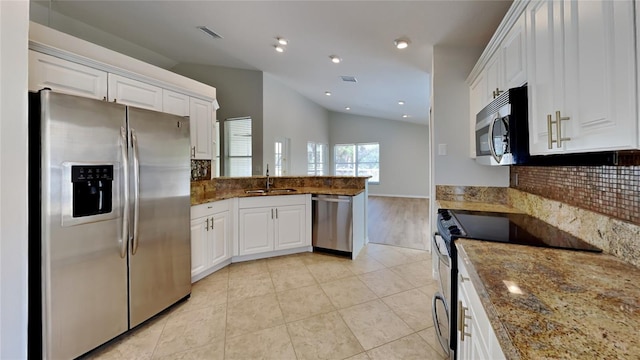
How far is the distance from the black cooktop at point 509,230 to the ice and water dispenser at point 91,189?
211 cm

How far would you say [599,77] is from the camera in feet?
2.71

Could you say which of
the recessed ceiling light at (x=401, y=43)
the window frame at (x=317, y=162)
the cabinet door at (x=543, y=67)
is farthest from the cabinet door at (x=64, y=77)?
the window frame at (x=317, y=162)

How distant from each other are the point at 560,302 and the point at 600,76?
709 millimetres

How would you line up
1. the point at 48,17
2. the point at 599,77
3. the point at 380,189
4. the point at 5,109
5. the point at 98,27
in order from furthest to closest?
the point at 380,189, the point at 98,27, the point at 48,17, the point at 5,109, the point at 599,77

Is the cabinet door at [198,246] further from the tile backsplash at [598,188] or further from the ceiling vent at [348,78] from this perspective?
the ceiling vent at [348,78]

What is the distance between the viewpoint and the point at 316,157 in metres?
8.80

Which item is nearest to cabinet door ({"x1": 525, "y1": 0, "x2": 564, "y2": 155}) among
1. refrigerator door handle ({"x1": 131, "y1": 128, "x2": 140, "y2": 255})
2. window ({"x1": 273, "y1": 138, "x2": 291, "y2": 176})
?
refrigerator door handle ({"x1": 131, "y1": 128, "x2": 140, "y2": 255})

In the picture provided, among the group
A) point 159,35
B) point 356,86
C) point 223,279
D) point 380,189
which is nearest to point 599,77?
point 223,279

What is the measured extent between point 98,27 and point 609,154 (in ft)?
18.7

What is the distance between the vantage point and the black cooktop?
126cm

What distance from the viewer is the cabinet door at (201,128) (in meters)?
3.04

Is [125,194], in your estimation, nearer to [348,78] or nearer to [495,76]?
[495,76]

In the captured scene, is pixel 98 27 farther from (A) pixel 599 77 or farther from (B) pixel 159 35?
(A) pixel 599 77

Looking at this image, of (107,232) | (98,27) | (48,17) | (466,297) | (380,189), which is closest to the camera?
(466,297)
